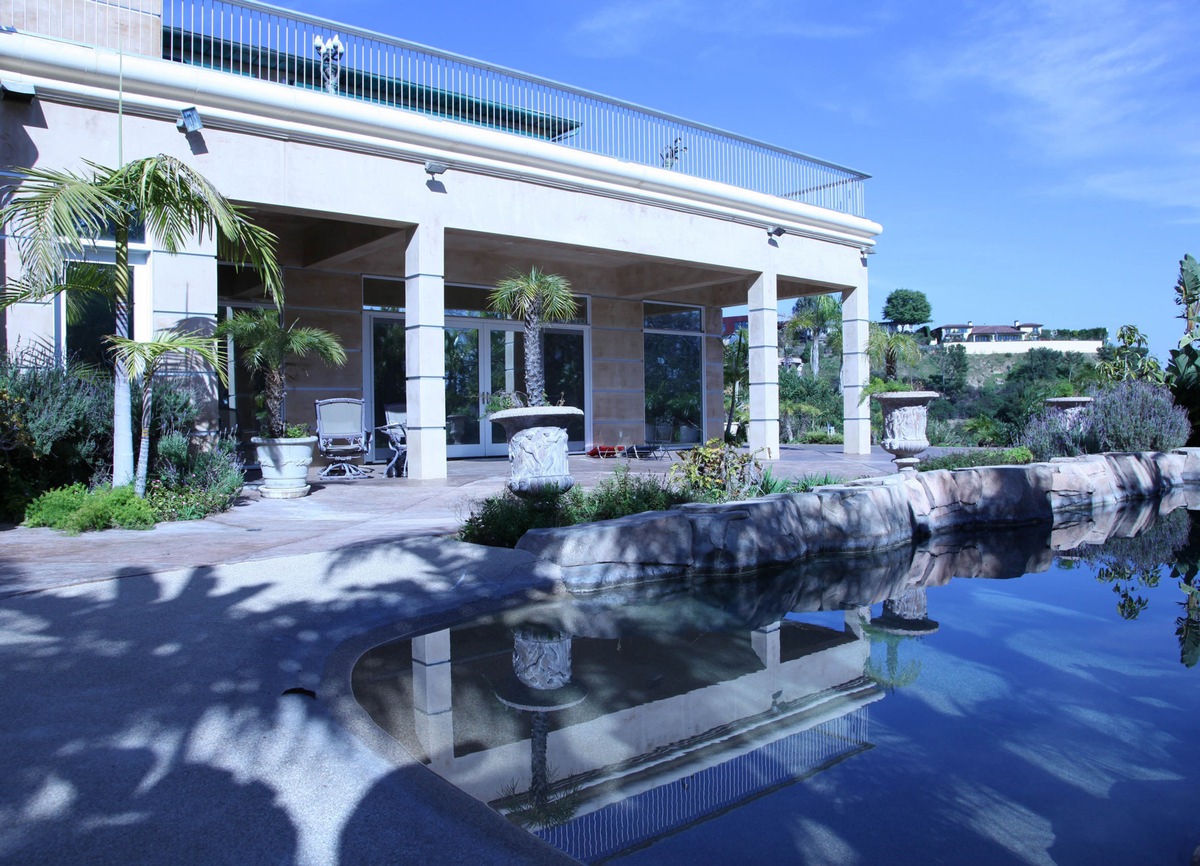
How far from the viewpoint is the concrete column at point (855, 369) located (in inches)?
671

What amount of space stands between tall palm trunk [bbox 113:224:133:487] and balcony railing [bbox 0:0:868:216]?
3.35 m

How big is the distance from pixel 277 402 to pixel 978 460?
8.97 m

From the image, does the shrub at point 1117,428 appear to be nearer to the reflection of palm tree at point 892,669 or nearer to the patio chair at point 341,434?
Answer: the reflection of palm tree at point 892,669


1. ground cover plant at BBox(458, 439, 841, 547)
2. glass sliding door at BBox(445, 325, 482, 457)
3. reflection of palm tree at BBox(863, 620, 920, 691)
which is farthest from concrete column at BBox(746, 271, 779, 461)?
reflection of palm tree at BBox(863, 620, 920, 691)

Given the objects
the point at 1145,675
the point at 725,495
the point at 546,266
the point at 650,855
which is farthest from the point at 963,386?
the point at 650,855

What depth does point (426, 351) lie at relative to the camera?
1152 centimetres

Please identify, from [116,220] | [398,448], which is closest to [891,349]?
[398,448]

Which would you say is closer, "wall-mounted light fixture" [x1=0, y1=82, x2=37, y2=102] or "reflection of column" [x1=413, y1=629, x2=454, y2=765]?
"reflection of column" [x1=413, y1=629, x2=454, y2=765]

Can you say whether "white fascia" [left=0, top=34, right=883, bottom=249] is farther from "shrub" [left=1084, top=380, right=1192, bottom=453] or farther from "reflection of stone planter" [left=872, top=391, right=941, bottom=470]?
"shrub" [left=1084, top=380, right=1192, bottom=453]

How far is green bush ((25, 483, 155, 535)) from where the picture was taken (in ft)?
24.1

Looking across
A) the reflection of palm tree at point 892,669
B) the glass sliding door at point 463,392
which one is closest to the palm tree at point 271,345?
the glass sliding door at point 463,392

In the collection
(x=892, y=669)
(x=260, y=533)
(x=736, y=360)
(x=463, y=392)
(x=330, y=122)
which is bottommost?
(x=892, y=669)

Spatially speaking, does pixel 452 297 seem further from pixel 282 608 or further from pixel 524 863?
pixel 524 863

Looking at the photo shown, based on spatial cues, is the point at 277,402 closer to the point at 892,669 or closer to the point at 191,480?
the point at 191,480
